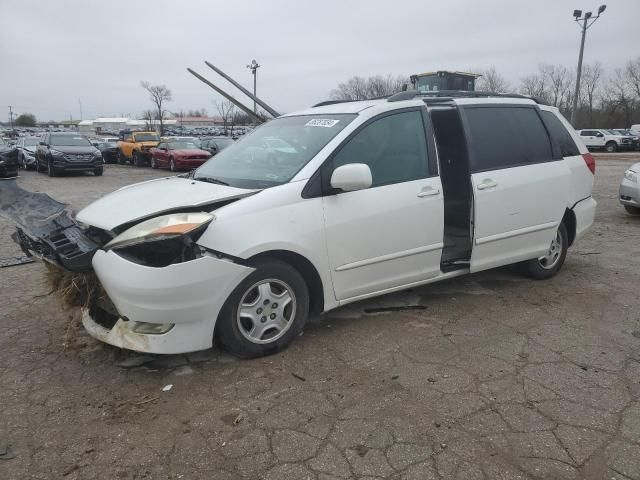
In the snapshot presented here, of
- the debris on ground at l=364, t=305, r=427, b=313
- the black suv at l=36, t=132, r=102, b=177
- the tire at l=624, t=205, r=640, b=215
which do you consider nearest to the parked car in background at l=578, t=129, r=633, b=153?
the tire at l=624, t=205, r=640, b=215

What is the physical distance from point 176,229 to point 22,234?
4.93ft

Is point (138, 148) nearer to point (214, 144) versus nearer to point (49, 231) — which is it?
point (214, 144)

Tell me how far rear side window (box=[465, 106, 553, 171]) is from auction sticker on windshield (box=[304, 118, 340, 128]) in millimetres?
1290

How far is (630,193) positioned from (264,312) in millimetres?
7806

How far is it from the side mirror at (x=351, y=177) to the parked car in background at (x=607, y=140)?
121 ft

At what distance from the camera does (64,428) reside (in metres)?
2.74

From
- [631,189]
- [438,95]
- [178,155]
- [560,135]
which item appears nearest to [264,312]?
[438,95]

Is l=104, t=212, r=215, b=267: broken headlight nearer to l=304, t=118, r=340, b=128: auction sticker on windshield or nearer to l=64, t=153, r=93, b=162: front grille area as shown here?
l=304, t=118, r=340, b=128: auction sticker on windshield

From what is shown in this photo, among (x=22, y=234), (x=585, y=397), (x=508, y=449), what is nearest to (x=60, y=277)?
(x=22, y=234)

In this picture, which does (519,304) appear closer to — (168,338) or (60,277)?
(168,338)

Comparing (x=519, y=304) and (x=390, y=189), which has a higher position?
(x=390, y=189)

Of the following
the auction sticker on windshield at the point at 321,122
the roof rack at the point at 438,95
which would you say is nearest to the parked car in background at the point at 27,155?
the auction sticker on windshield at the point at 321,122

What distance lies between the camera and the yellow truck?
23719 millimetres

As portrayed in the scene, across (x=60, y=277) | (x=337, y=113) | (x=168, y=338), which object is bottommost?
Result: (x=168, y=338)
